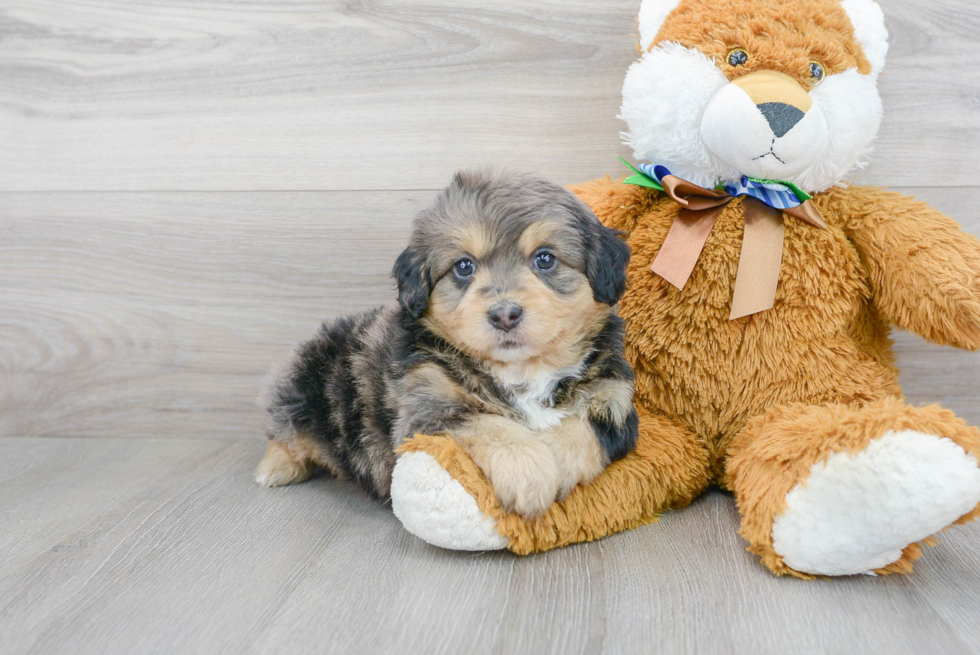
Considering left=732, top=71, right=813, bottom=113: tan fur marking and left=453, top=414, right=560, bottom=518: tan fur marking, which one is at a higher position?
left=732, top=71, right=813, bottom=113: tan fur marking

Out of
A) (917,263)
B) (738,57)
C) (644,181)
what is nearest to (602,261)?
(644,181)

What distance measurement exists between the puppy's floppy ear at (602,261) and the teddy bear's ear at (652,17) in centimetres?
51

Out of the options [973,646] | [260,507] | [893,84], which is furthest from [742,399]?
[260,507]

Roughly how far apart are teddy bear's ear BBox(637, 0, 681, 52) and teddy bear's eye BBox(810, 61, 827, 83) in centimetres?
34

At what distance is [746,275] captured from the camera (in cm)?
160

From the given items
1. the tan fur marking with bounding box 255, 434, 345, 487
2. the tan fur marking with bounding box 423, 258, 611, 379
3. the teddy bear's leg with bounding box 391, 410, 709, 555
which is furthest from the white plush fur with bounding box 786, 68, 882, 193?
the tan fur marking with bounding box 255, 434, 345, 487

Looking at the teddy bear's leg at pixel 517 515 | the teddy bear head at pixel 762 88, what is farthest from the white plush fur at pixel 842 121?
the teddy bear's leg at pixel 517 515

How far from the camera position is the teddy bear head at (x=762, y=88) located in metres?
1.51

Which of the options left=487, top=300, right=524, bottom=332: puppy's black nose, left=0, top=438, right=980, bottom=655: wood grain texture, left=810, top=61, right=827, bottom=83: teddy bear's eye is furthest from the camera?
left=810, top=61, right=827, bottom=83: teddy bear's eye

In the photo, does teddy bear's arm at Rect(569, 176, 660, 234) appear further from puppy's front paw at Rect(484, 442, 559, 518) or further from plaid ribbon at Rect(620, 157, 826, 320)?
puppy's front paw at Rect(484, 442, 559, 518)

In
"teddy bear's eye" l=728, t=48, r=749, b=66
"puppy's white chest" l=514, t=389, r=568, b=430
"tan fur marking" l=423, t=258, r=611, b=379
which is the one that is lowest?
"puppy's white chest" l=514, t=389, r=568, b=430

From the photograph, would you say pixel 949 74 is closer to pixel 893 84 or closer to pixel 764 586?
pixel 893 84

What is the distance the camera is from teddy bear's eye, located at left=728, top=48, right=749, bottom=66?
157 cm

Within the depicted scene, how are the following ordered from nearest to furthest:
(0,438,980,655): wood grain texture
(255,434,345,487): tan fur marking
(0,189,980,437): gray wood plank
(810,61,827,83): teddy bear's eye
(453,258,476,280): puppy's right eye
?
(0,438,980,655): wood grain texture < (453,258,476,280): puppy's right eye < (810,61,827,83): teddy bear's eye < (255,434,345,487): tan fur marking < (0,189,980,437): gray wood plank
